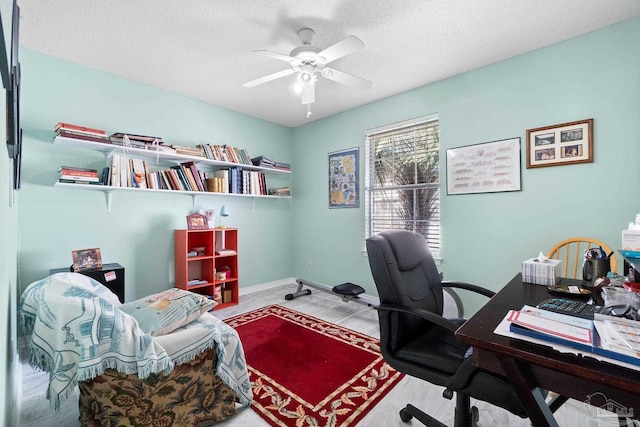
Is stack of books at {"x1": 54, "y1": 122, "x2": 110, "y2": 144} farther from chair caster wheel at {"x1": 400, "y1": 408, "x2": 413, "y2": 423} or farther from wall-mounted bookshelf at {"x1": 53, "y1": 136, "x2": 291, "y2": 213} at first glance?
chair caster wheel at {"x1": 400, "y1": 408, "x2": 413, "y2": 423}

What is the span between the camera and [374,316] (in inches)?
119

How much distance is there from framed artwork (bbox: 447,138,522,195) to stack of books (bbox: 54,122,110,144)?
340 centimetres

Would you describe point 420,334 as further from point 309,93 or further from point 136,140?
point 136,140

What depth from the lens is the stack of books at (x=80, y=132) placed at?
2.36 m

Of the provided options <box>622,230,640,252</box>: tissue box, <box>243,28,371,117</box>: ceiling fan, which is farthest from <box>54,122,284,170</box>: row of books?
<box>622,230,640,252</box>: tissue box

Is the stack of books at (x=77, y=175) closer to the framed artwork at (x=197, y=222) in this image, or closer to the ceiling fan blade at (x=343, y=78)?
the framed artwork at (x=197, y=222)

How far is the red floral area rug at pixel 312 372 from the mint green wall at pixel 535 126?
3.92 feet

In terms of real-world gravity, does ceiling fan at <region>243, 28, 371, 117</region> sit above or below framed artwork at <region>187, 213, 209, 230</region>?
above

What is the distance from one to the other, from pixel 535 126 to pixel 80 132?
13.1ft

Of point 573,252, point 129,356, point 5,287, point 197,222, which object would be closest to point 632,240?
point 573,252

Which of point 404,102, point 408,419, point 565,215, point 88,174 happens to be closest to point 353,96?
point 404,102

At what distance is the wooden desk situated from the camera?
0.63m

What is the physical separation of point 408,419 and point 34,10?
3.55 m

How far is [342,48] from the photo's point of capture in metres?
1.87
